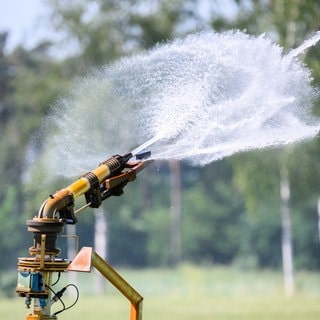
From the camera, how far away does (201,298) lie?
32.1 metres

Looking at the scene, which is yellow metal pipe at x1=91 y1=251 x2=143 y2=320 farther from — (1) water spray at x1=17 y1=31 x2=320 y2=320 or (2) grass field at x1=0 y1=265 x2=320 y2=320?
(2) grass field at x1=0 y1=265 x2=320 y2=320

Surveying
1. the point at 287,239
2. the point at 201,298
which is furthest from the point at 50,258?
the point at 287,239

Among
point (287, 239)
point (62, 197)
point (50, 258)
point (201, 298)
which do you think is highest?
point (287, 239)

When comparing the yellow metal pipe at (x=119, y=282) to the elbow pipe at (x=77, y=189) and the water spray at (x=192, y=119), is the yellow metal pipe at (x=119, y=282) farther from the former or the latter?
the elbow pipe at (x=77, y=189)

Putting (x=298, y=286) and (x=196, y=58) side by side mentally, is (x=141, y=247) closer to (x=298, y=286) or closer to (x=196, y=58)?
(x=298, y=286)

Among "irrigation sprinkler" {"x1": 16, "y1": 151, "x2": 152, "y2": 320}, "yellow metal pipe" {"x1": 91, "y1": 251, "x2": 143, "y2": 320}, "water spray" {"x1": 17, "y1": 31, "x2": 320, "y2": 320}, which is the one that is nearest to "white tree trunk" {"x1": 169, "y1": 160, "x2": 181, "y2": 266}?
"water spray" {"x1": 17, "y1": 31, "x2": 320, "y2": 320}

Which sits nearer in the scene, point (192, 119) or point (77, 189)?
point (77, 189)

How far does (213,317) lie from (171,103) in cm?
1451

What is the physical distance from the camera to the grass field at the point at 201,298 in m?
24.2

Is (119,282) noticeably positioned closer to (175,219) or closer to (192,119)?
(192,119)

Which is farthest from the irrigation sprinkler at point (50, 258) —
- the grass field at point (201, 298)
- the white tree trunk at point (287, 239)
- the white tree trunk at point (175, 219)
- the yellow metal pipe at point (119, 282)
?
the white tree trunk at point (175, 219)

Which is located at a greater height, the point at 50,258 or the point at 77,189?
the point at 77,189

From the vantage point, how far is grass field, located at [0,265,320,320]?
24234 mm

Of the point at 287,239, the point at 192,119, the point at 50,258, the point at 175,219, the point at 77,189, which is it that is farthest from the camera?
the point at 175,219
